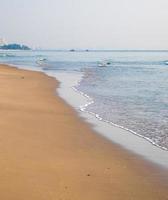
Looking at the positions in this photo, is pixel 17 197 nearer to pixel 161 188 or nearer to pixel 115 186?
pixel 115 186

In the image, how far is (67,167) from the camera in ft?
23.0

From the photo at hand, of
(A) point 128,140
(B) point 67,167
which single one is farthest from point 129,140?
(B) point 67,167

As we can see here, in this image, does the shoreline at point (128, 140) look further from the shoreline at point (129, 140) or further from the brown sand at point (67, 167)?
the brown sand at point (67, 167)

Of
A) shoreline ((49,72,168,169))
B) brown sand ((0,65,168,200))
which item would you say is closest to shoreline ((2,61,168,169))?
shoreline ((49,72,168,169))

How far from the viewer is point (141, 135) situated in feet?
33.6

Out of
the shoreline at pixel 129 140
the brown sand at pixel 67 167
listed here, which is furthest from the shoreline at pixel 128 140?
the brown sand at pixel 67 167

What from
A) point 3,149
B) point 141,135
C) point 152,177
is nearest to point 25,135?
point 3,149

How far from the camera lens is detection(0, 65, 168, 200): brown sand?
579cm

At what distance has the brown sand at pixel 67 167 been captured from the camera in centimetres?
579

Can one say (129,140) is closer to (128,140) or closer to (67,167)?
(128,140)

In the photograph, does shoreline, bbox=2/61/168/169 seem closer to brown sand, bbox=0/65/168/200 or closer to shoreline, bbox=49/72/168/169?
shoreline, bbox=49/72/168/169

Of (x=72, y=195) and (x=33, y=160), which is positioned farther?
(x=33, y=160)

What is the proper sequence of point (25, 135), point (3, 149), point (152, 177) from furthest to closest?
point (25, 135), point (3, 149), point (152, 177)

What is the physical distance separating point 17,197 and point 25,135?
3977 millimetres
